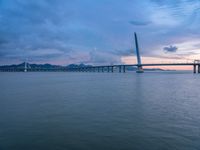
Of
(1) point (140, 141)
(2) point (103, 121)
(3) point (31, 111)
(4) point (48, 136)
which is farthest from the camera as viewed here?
(3) point (31, 111)

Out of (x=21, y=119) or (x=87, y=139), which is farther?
(x=21, y=119)

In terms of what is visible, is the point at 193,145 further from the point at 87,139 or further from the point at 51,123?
the point at 51,123

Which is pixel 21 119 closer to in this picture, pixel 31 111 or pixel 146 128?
pixel 31 111

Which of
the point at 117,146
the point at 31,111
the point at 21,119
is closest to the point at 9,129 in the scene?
the point at 21,119

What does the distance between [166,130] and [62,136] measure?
5140 mm

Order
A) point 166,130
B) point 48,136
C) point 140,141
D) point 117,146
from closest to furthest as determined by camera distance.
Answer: point 117,146 < point 140,141 < point 48,136 < point 166,130

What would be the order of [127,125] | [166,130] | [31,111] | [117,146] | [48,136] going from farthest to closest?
1. [31,111]
2. [127,125]
3. [166,130]
4. [48,136]
5. [117,146]

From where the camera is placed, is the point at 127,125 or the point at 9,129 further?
the point at 127,125

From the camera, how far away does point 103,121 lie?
11.5 meters

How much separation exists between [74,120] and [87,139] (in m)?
3.26

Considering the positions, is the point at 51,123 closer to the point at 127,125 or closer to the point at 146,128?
the point at 127,125

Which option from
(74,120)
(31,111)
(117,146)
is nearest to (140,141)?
(117,146)

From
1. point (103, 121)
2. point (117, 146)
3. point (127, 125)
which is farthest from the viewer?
point (103, 121)

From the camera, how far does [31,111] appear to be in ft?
46.3
